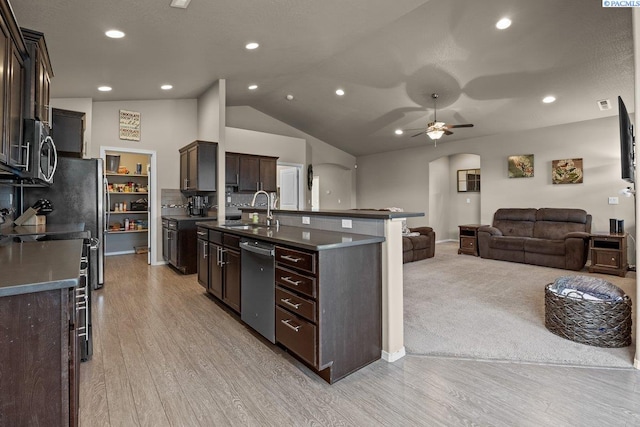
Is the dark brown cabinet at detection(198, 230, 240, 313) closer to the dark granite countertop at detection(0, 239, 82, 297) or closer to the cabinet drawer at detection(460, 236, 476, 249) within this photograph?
the dark granite countertop at detection(0, 239, 82, 297)

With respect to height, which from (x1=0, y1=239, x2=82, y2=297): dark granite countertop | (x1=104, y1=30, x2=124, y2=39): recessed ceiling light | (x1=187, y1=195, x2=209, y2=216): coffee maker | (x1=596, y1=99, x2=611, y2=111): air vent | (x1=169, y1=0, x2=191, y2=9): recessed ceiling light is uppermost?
(x1=169, y1=0, x2=191, y2=9): recessed ceiling light

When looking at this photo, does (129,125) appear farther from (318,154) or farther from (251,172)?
(318,154)

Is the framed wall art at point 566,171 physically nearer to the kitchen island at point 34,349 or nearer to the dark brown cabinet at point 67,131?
the kitchen island at point 34,349

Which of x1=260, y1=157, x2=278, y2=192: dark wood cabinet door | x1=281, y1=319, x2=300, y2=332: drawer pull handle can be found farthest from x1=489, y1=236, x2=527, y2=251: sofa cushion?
x1=281, y1=319, x2=300, y2=332: drawer pull handle

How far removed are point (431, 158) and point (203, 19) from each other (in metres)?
6.76

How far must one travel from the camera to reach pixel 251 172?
22.9 feet

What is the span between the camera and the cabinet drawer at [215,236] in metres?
3.40

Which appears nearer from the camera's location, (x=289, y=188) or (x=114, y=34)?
(x=114, y=34)

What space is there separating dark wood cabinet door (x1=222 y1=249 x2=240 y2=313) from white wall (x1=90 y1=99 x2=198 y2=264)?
3431mm

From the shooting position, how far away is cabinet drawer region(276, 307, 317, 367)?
204 centimetres

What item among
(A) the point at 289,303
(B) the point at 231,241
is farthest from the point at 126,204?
(A) the point at 289,303

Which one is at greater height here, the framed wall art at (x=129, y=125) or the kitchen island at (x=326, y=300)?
the framed wall art at (x=129, y=125)

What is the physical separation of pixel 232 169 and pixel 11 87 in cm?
493

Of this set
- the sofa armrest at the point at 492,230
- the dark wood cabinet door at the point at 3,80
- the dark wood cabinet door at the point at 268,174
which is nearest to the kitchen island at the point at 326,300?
the dark wood cabinet door at the point at 3,80
